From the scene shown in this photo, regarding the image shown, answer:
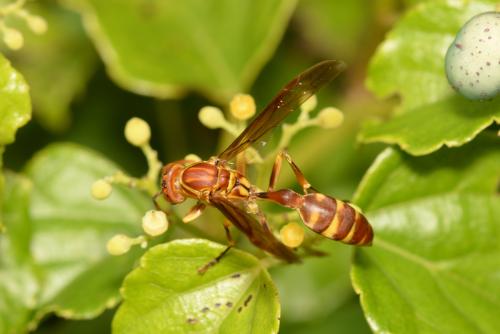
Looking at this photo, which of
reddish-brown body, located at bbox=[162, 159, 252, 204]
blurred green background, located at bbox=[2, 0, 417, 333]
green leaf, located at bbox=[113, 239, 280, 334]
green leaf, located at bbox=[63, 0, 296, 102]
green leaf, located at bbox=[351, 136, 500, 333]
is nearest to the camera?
green leaf, located at bbox=[113, 239, 280, 334]

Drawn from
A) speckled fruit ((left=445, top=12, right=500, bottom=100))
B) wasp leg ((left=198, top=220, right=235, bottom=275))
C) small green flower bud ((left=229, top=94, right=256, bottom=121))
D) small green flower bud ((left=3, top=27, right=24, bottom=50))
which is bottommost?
wasp leg ((left=198, top=220, right=235, bottom=275))

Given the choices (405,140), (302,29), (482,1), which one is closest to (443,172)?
(405,140)

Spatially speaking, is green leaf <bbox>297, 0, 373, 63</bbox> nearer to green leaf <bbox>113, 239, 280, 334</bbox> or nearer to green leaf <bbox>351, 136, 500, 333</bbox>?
green leaf <bbox>351, 136, 500, 333</bbox>

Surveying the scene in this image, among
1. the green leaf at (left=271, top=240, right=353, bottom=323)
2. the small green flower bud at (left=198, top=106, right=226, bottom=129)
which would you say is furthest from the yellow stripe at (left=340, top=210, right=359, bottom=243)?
the green leaf at (left=271, top=240, right=353, bottom=323)

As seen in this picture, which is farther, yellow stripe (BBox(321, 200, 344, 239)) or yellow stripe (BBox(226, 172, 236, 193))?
yellow stripe (BBox(226, 172, 236, 193))

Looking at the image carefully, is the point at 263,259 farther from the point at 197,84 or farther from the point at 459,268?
the point at 197,84

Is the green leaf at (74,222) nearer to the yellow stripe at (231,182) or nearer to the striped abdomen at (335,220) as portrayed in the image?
the yellow stripe at (231,182)
